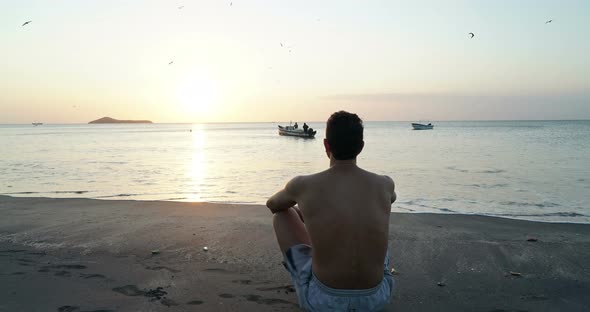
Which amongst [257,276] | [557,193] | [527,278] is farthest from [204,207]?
[557,193]

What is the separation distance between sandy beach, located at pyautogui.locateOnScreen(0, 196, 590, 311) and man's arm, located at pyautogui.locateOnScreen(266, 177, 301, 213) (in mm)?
1066

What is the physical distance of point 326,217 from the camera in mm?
2408

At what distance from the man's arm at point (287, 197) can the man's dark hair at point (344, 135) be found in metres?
0.28

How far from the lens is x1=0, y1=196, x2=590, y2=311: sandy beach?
362 centimetres

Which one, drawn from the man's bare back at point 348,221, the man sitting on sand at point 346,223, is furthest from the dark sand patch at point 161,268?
the man's bare back at point 348,221

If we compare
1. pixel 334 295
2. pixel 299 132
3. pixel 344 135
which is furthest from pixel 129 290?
pixel 299 132

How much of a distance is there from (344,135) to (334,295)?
885 mm

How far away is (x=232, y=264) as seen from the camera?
4.58 m

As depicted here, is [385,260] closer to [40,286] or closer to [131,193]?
[40,286]

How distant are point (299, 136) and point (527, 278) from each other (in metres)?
50.4

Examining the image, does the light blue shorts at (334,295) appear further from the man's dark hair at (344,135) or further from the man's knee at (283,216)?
the man's dark hair at (344,135)

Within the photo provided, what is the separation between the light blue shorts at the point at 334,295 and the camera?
2453 mm

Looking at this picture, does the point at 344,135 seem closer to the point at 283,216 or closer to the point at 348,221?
the point at 348,221

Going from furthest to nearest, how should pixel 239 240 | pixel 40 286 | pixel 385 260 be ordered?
pixel 239 240
pixel 40 286
pixel 385 260
